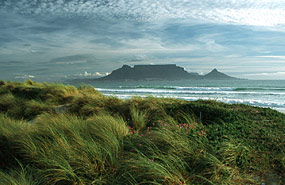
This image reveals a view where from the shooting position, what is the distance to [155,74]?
323 feet

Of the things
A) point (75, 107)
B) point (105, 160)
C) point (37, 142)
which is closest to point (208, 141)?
point (105, 160)

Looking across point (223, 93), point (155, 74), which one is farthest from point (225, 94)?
point (155, 74)

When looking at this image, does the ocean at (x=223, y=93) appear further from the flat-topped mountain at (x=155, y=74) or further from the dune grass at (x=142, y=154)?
the flat-topped mountain at (x=155, y=74)

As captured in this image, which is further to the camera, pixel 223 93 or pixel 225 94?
pixel 223 93

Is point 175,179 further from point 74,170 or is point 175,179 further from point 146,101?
point 146,101

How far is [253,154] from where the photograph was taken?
384 centimetres

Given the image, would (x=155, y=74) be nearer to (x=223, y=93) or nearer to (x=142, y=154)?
(x=223, y=93)

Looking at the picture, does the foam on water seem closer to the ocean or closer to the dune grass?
the ocean

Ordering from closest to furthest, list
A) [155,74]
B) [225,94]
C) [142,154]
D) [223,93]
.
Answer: [142,154] → [225,94] → [223,93] → [155,74]

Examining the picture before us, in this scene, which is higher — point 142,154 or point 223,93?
point 142,154

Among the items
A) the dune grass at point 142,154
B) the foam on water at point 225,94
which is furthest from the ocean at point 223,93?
the dune grass at point 142,154

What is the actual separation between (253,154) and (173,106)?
10.5 feet

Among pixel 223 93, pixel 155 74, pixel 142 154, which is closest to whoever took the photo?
pixel 142 154

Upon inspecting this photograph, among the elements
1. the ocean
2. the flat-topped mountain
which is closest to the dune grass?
the ocean
